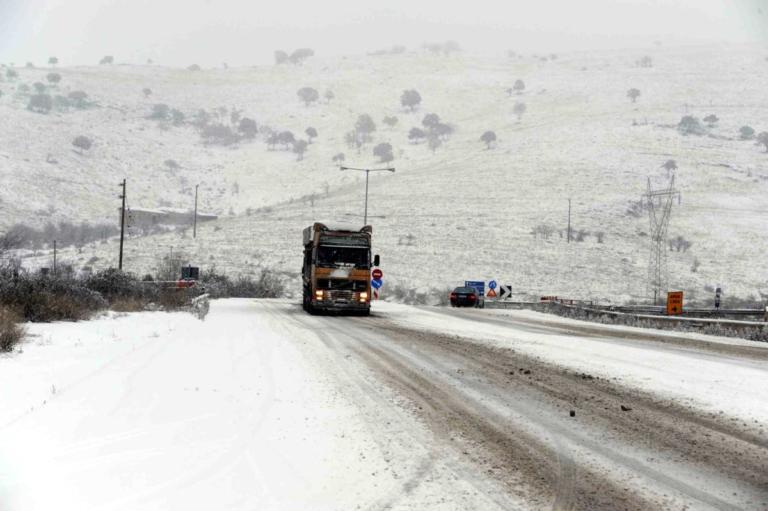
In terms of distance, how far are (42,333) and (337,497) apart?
38.7 feet

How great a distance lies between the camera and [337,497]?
448 centimetres

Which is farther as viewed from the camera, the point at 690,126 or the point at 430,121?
the point at 430,121

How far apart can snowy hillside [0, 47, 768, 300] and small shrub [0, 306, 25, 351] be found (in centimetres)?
4208

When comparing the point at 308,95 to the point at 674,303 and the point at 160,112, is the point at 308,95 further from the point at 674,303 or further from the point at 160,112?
the point at 674,303

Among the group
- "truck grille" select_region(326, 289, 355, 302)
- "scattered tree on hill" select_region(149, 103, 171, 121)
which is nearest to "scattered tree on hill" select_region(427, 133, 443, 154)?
"scattered tree on hill" select_region(149, 103, 171, 121)

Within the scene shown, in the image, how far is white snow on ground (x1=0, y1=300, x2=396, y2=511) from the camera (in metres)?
4.48

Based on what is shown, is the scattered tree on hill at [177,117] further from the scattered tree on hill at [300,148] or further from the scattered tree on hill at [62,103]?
the scattered tree on hill at [300,148]

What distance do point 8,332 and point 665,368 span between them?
11408mm

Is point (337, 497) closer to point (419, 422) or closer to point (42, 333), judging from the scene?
point (419, 422)

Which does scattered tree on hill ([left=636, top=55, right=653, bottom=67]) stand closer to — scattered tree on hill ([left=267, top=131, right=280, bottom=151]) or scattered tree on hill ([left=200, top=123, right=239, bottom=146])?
scattered tree on hill ([left=267, top=131, right=280, bottom=151])

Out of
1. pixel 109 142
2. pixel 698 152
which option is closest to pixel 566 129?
pixel 698 152

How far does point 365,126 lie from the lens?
6019 inches

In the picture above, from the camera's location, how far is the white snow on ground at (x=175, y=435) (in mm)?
4484

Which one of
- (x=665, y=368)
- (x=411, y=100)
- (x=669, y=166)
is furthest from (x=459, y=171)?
(x=665, y=368)
